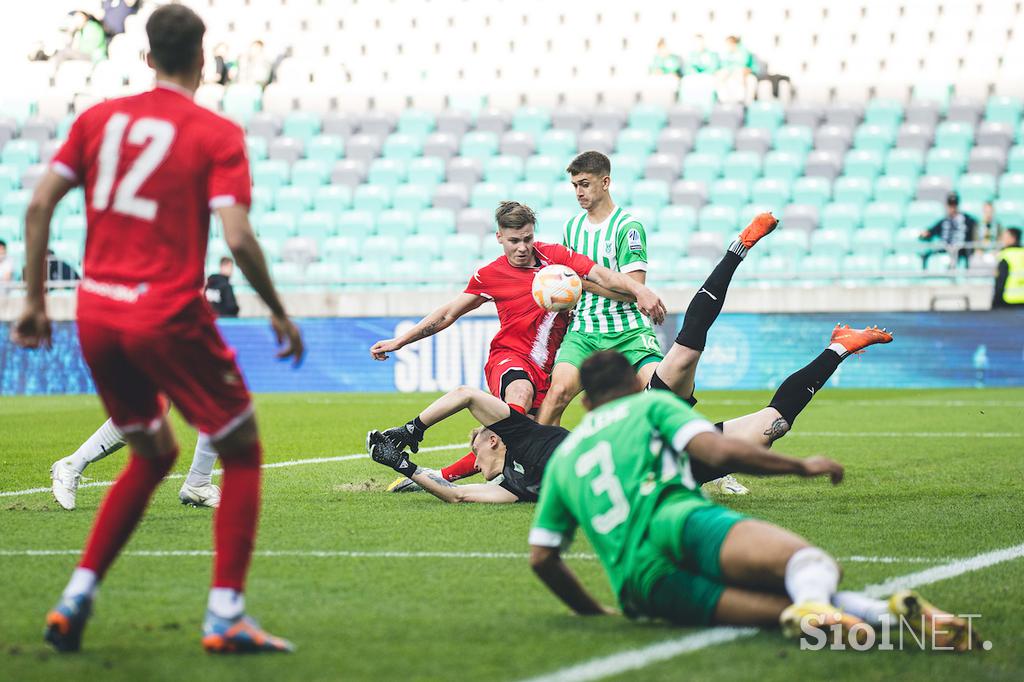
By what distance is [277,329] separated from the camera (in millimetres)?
4383

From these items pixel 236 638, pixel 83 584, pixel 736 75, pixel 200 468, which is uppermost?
pixel 736 75

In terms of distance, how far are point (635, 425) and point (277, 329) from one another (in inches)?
44.7

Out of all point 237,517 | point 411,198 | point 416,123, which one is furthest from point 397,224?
point 237,517

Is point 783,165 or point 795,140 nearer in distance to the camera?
point 783,165

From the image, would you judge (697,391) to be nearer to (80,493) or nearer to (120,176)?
(80,493)

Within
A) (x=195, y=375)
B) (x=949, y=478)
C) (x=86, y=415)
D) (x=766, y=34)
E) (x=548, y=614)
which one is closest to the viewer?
(x=195, y=375)

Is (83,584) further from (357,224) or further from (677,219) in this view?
(357,224)

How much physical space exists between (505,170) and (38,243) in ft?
71.0

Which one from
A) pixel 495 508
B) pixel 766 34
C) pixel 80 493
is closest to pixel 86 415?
pixel 80 493

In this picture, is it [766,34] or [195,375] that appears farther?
[766,34]

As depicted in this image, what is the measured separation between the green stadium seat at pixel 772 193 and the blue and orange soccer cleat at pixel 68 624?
68.4 feet

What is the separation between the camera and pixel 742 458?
421cm

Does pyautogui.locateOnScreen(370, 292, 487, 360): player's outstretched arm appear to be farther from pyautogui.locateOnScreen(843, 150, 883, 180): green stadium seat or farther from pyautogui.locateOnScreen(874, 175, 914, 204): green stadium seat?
pyautogui.locateOnScreen(843, 150, 883, 180): green stadium seat

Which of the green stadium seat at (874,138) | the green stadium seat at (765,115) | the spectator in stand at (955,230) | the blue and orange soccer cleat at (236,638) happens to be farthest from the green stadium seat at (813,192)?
the blue and orange soccer cleat at (236,638)
